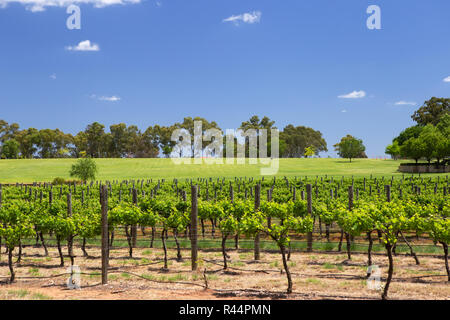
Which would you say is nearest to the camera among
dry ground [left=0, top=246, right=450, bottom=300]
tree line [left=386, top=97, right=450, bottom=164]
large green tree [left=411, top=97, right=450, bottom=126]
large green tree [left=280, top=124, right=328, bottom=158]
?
dry ground [left=0, top=246, right=450, bottom=300]

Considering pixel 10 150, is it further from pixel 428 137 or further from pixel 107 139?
pixel 428 137

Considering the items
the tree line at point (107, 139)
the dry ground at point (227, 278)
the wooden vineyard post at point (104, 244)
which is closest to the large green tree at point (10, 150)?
the tree line at point (107, 139)

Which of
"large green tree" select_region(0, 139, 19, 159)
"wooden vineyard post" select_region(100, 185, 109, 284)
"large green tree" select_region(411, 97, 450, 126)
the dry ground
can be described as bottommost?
the dry ground

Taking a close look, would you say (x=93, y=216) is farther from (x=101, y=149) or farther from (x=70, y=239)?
(x=101, y=149)

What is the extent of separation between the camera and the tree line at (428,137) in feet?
221

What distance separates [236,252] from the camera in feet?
55.6

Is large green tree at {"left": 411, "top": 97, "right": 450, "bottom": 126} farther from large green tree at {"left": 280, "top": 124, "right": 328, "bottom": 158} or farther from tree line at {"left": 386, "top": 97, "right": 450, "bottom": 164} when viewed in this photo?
large green tree at {"left": 280, "top": 124, "right": 328, "bottom": 158}

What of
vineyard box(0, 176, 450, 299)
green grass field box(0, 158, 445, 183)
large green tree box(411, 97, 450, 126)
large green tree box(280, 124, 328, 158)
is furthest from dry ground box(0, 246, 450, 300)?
large green tree box(280, 124, 328, 158)

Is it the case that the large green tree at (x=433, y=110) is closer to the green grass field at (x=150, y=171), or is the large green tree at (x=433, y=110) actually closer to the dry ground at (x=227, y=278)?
the green grass field at (x=150, y=171)

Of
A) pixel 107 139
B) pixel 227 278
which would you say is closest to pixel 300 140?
pixel 107 139

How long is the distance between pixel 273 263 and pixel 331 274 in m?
2.37

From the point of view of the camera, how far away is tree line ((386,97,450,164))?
67.2 metres

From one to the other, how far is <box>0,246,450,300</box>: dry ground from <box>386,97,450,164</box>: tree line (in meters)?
59.4

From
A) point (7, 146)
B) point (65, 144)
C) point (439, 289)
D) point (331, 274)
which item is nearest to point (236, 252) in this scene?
point (331, 274)
